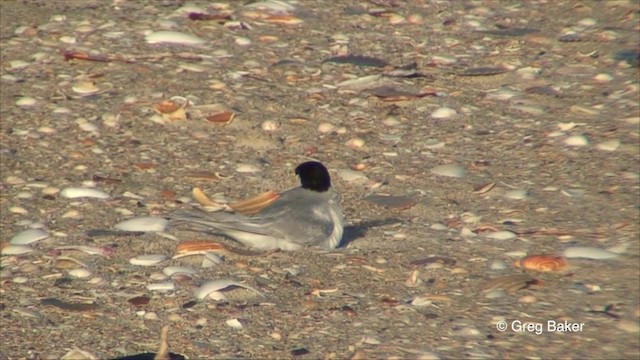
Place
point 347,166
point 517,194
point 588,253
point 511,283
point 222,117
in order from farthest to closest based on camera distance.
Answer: point 222,117 → point 347,166 → point 517,194 → point 588,253 → point 511,283

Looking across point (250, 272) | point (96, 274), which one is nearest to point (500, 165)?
point (250, 272)

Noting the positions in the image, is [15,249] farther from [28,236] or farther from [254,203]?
[254,203]

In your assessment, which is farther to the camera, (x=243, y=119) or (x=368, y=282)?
(x=243, y=119)

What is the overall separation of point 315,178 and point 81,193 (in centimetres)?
108

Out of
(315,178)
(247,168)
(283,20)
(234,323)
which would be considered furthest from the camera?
(283,20)

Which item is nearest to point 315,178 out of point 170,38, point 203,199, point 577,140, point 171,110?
point 203,199

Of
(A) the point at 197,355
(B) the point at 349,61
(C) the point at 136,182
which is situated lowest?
(A) the point at 197,355

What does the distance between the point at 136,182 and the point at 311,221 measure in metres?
1.04

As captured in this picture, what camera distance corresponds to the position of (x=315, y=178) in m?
5.30

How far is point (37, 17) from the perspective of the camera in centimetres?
743

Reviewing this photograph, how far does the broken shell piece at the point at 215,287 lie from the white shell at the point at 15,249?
0.81 meters

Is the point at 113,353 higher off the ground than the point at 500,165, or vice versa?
the point at 500,165

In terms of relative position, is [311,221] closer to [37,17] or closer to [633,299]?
[633,299]

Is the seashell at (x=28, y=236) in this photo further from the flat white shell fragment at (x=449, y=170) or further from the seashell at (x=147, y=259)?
the flat white shell fragment at (x=449, y=170)
